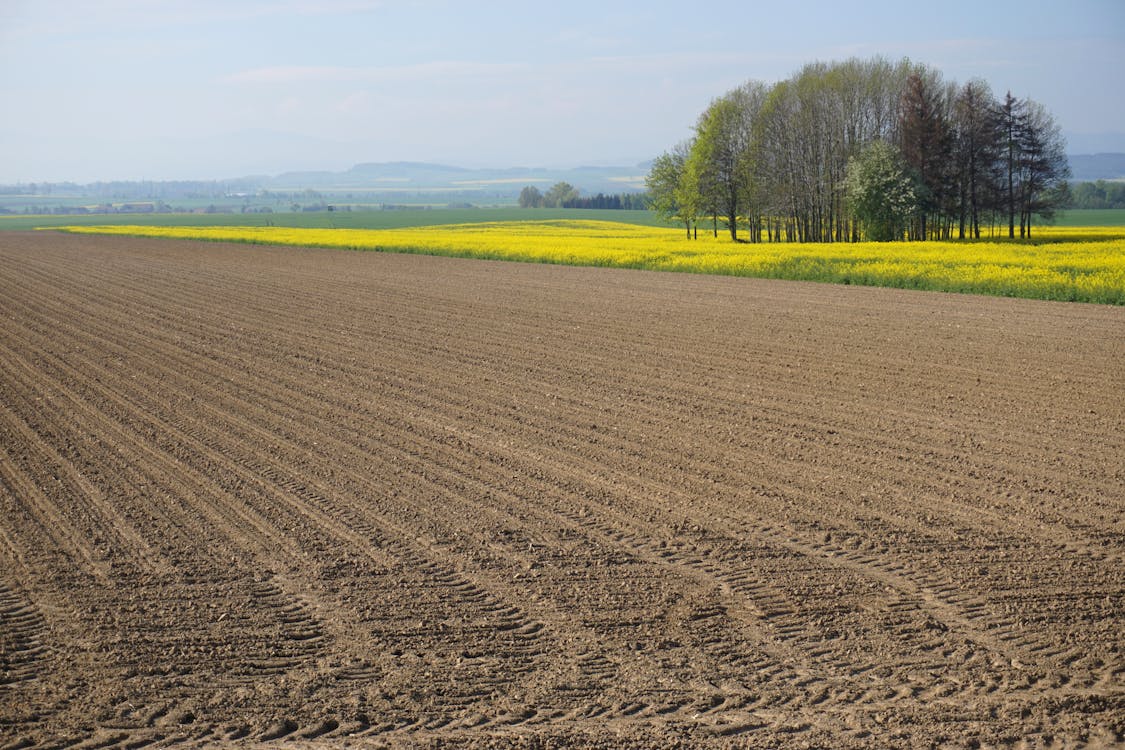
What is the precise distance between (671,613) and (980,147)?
60335 millimetres

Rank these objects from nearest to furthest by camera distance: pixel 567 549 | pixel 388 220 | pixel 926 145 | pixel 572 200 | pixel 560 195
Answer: pixel 567 549 → pixel 926 145 → pixel 388 220 → pixel 572 200 → pixel 560 195

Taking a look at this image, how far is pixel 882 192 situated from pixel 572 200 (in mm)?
126801

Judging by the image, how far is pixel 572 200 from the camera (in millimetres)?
179375

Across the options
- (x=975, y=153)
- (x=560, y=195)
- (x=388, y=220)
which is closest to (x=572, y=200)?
(x=560, y=195)

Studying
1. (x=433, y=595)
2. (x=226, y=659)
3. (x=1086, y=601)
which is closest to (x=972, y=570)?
(x=1086, y=601)

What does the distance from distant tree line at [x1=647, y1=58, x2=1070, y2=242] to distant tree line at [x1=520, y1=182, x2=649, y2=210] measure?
7967 centimetres

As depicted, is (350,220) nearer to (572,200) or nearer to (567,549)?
(572,200)

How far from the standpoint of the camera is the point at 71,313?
942 inches

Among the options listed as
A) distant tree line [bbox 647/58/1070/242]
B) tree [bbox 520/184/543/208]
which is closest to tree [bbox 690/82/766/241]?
distant tree line [bbox 647/58/1070/242]

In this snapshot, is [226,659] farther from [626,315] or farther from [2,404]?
[626,315]

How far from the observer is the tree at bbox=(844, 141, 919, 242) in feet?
179

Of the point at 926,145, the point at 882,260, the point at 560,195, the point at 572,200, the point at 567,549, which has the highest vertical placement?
the point at 560,195

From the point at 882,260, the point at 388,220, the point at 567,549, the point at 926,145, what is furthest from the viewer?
the point at 388,220

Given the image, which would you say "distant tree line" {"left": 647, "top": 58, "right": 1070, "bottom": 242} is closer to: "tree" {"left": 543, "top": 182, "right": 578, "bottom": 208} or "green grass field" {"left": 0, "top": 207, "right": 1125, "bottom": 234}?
"green grass field" {"left": 0, "top": 207, "right": 1125, "bottom": 234}
